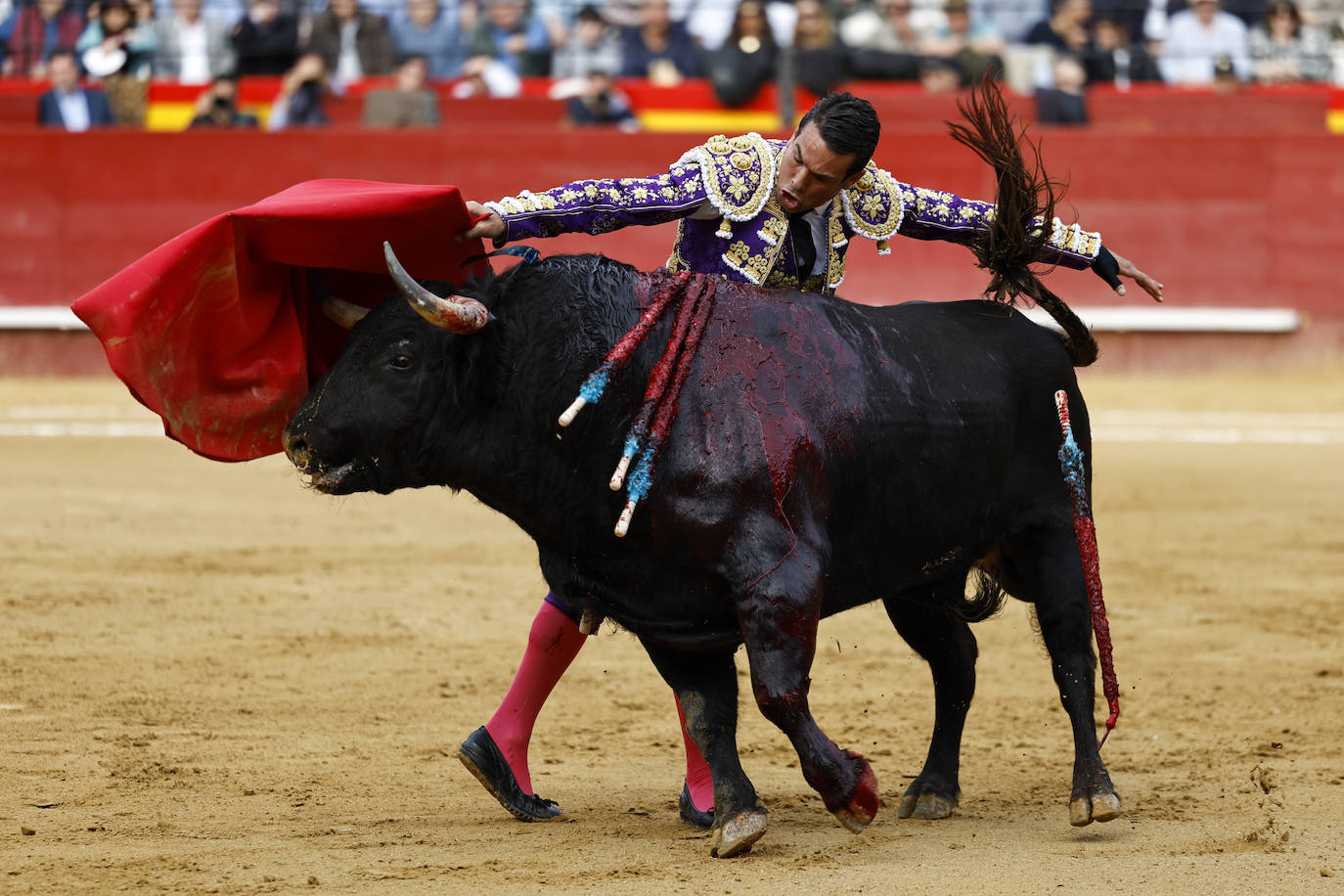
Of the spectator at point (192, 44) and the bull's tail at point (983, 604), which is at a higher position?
the bull's tail at point (983, 604)

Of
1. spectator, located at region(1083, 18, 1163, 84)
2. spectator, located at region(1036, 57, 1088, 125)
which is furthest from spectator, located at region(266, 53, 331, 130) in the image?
spectator, located at region(1083, 18, 1163, 84)

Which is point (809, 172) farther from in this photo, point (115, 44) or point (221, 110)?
point (115, 44)

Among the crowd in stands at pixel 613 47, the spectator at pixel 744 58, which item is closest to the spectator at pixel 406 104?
the crowd in stands at pixel 613 47

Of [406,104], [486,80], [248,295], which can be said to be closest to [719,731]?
[248,295]

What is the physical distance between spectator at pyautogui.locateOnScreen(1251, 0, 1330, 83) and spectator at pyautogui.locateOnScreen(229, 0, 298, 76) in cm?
586

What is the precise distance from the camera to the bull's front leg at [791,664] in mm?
3006

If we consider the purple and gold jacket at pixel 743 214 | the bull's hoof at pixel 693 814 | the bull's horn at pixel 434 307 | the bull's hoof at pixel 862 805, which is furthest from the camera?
the bull's hoof at pixel 693 814

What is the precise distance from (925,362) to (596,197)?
0.70 meters

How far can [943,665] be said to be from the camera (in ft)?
12.1

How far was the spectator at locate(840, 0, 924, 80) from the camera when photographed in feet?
35.6

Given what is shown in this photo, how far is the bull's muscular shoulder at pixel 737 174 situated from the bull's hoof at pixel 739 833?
106 centimetres

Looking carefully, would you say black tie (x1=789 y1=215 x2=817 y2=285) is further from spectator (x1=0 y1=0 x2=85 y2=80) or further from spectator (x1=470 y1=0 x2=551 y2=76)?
spectator (x1=0 y1=0 x2=85 y2=80)

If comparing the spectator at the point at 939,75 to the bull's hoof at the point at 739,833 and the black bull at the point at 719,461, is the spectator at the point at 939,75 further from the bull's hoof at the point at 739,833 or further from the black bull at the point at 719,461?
the bull's hoof at the point at 739,833

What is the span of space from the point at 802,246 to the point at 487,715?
1.51 meters
